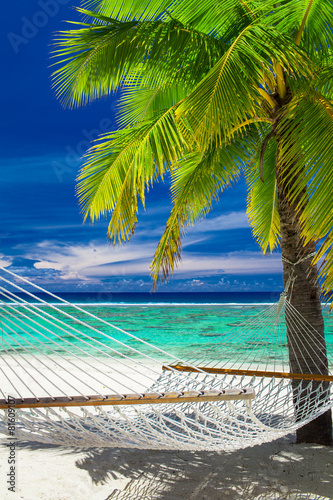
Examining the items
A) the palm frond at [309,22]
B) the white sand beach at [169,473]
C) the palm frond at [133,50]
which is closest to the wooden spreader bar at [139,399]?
the white sand beach at [169,473]

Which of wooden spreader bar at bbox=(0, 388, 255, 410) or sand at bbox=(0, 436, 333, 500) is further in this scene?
sand at bbox=(0, 436, 333, 500)

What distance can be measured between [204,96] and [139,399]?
1392mm

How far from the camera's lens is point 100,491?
2115mm

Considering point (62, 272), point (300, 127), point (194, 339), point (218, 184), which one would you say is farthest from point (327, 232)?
point (62, 272)

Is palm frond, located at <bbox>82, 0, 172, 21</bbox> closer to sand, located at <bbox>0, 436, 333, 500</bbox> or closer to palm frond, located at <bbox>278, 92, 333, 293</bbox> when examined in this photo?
palm frond, located at <bbox>278, 92, 333, 293</bbox>

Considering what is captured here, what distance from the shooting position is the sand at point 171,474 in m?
2.11

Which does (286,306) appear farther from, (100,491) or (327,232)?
(100,491)

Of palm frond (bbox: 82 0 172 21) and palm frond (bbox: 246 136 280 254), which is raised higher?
palm frond (bbox: 82 0 172 21)

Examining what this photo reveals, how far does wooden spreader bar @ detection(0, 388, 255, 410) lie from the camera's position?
5.34 feet

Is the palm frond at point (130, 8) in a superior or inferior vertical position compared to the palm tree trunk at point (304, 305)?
superior

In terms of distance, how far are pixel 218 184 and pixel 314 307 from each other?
1216mm

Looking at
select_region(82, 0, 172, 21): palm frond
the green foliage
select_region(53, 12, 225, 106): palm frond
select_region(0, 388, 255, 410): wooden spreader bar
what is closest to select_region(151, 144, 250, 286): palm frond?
the green foliage

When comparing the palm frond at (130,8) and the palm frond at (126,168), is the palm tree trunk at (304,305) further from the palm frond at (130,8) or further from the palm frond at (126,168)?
the palm frond at (130,8)

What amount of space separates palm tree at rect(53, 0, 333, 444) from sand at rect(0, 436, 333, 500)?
49 centimetres
